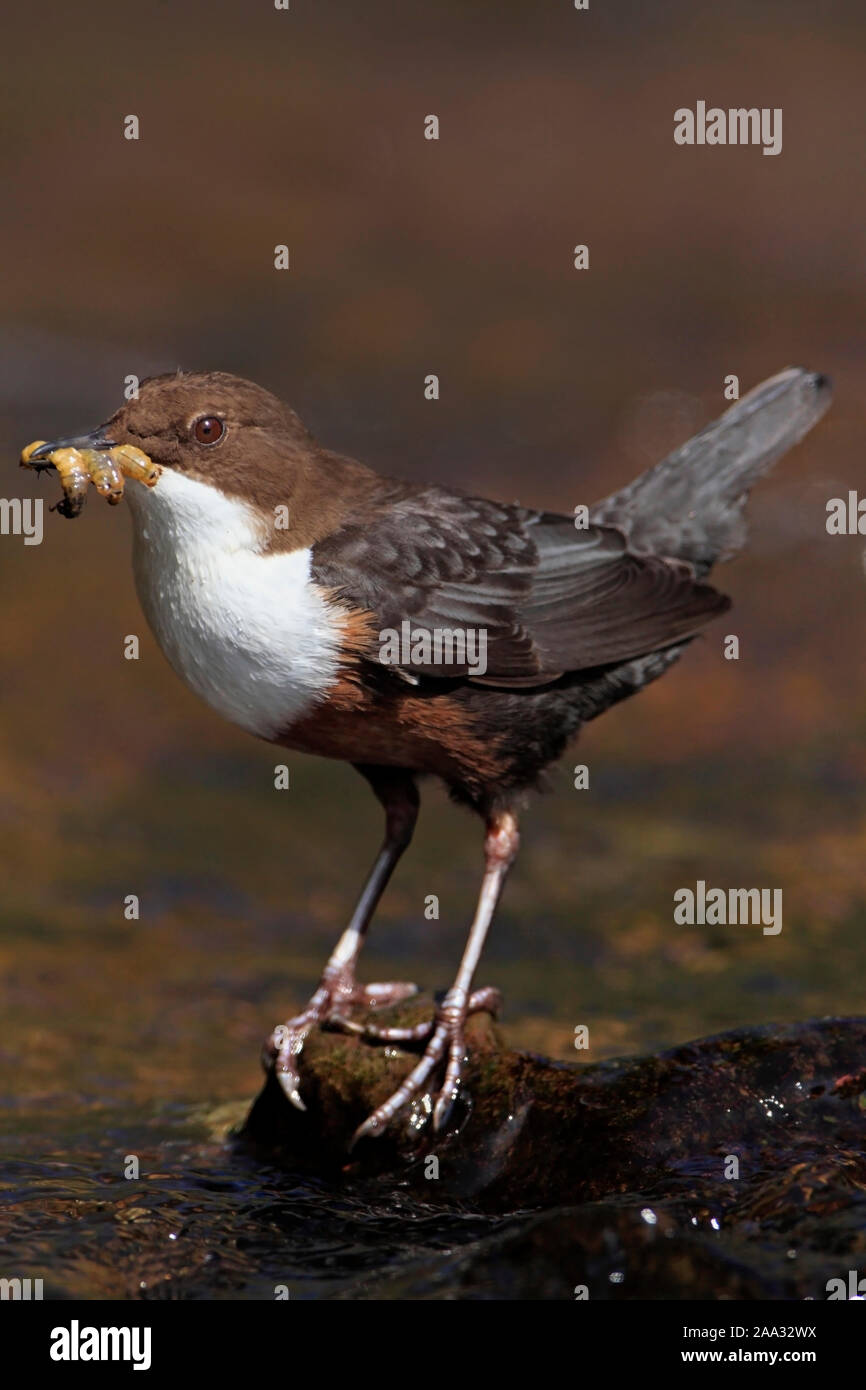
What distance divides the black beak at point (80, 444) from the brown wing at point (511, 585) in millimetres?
702

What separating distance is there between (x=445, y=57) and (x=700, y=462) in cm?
1211

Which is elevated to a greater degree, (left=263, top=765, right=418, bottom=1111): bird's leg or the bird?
the bird

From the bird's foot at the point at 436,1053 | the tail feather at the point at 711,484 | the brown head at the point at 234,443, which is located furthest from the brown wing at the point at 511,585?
the bird's foot at the point at 436,1053

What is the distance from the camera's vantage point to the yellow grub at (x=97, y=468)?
4527mm

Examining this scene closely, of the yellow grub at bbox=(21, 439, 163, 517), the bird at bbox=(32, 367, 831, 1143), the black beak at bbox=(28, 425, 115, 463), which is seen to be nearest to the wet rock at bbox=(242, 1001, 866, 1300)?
the bird at bbox=(32, 367, 831, 1143)

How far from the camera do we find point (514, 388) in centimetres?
1235

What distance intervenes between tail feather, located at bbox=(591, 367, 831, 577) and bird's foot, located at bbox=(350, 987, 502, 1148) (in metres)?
1.86

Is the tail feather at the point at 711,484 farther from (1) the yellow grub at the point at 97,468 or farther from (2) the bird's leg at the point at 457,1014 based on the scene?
(1) the yellow grub at the point at 97,468

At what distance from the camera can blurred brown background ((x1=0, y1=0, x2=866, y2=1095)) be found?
7.38 m

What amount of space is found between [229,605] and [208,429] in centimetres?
49

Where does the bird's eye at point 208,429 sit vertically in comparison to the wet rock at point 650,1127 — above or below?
above

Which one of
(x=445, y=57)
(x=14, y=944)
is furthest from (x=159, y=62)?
(x=14, y=944)

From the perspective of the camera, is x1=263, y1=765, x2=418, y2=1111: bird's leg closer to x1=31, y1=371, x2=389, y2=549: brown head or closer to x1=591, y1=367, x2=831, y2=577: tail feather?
x1=31, y1=371, x2=389, y2=549: brown head
